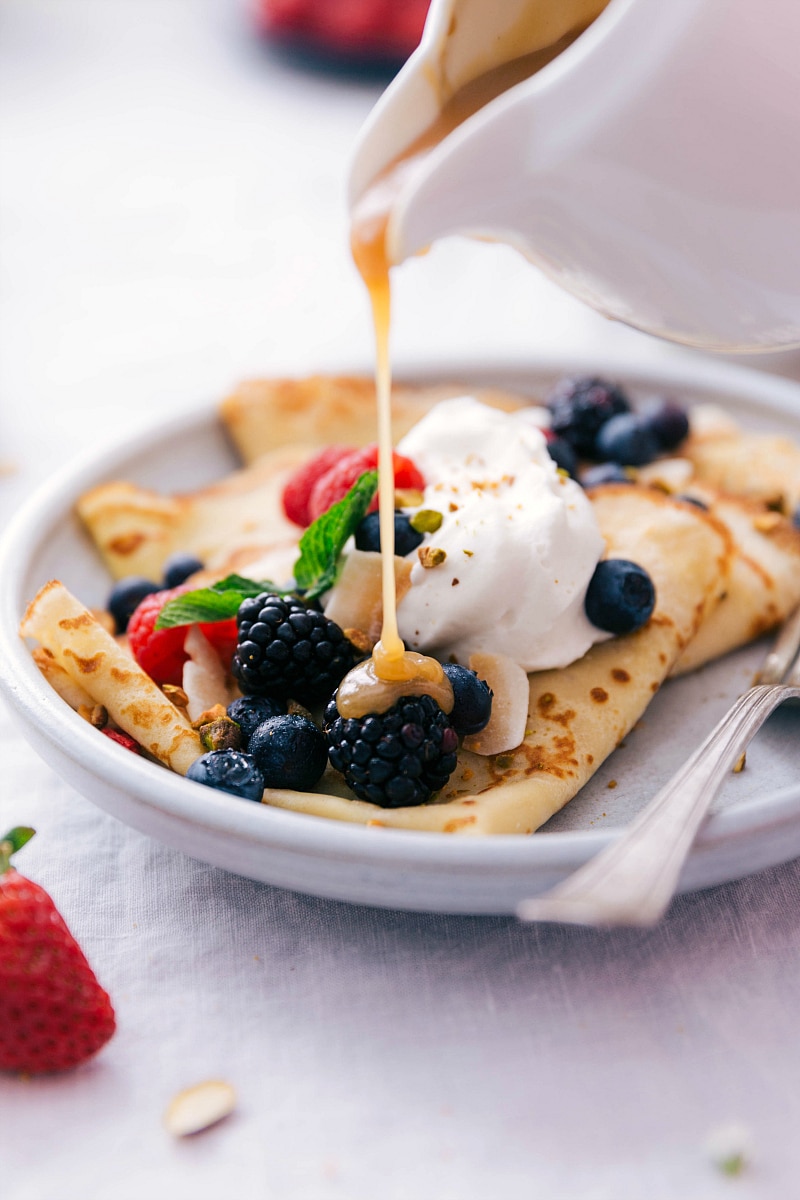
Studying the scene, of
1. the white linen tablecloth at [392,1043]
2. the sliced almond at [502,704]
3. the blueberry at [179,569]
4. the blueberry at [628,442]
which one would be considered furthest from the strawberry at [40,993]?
the blueberry at [628,442]

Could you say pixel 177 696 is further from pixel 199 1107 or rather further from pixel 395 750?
pixel 199 1107

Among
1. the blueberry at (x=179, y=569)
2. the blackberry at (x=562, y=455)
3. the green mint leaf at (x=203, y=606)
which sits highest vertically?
the green mint leaf at (x=203, y=606)

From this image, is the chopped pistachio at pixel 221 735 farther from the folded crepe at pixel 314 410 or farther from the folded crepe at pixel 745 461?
the folded crepe at pixel 745 461

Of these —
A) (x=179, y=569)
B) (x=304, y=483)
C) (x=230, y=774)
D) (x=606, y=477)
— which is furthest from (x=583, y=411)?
(x=230, y=774)

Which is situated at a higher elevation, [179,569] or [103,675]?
[103,675]

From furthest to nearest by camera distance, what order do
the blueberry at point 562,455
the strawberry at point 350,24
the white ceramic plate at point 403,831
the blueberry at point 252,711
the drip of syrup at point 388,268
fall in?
the strawberry at point 350,24
the blueberry at point 562,455
the blueberry at point 252,711
the drip of syrup at point 388,268
the white ceramic plate at point 403,831

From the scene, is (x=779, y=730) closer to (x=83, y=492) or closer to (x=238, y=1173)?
(x=238, y=1173)

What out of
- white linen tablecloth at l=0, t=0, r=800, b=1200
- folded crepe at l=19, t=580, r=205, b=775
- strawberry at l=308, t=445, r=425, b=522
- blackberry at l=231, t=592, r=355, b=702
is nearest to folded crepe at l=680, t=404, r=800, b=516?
strawberry at l=308, t=445, r=425, b=522

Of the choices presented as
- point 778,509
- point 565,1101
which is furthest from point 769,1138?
point 778,509
